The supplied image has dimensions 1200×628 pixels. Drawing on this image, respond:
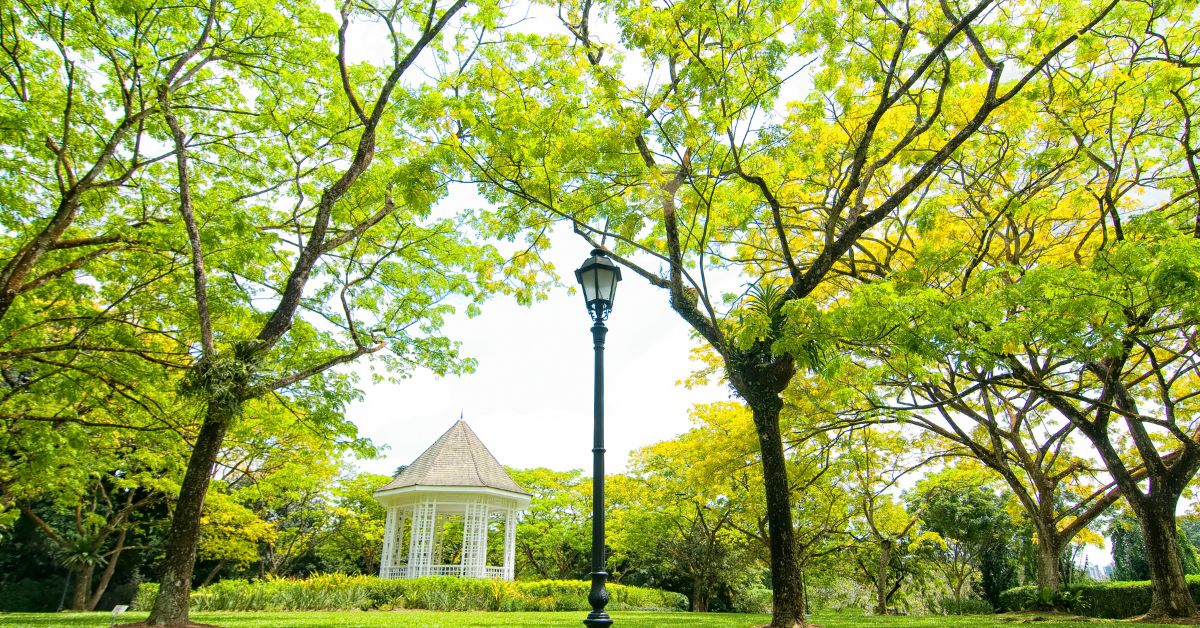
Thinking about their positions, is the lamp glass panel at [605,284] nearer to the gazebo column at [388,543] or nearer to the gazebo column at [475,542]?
the gazebo column at [475,542]

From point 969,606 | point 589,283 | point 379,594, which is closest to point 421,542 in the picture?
point 379,594

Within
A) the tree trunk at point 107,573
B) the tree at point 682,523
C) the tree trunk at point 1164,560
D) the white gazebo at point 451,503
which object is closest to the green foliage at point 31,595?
the tree trunk at point 107,573

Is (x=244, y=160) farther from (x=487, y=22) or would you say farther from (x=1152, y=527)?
(x=1152, y=527)

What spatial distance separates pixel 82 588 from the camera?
63.9 ft

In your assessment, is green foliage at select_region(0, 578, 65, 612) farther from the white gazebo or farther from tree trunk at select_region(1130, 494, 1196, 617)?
tree trunk at select_region(1130, 494, 1196, 617)

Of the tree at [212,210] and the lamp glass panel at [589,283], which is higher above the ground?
the tree at [212,210]

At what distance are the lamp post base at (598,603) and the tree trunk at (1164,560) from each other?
11.0 m

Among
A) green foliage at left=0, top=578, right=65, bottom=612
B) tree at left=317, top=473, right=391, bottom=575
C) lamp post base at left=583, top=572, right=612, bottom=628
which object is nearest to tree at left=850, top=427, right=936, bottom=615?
lamp post base at left=583, top=572, right=612, bottom=628

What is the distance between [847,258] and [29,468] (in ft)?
46.5

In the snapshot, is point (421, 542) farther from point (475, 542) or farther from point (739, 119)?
point (739, 119)

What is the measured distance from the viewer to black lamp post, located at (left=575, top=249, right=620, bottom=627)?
4891 mm

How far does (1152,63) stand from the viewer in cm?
877

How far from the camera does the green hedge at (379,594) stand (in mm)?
14992

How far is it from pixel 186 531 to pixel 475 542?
12.9m
